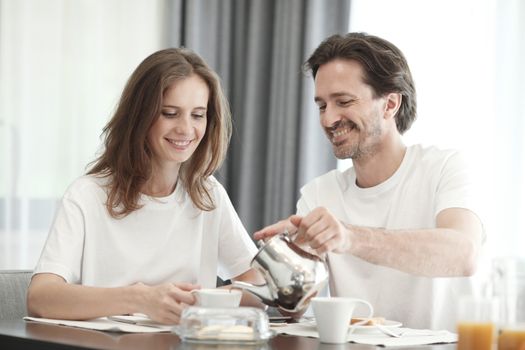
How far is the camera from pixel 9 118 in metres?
3.75

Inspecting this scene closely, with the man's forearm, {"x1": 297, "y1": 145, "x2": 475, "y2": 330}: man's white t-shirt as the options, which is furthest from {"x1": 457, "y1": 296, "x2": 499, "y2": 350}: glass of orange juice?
{"x1": 297, "y1": 145, "x2": 475, "y2": 330}: man's white t-shirt

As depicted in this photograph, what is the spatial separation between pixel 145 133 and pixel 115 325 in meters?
0.67

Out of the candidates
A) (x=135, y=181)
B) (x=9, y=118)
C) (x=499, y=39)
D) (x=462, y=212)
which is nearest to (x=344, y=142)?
(x=462, y=212)

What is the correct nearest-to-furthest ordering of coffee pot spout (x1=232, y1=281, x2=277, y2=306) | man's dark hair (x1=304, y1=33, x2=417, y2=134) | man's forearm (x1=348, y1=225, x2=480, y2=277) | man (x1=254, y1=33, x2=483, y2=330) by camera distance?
coffee pot spout (x1=232, y1=281, x2=277, y2=306) → man's forearm (x1=348, y1=225, x2=480, y2=277) → man (x1=254, y1=33, x2=483, y2=330) → man's dark hair (x1=304, y1=33, x2=417, y2=134)

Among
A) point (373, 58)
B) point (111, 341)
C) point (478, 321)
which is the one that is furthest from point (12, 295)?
point (478, 321)

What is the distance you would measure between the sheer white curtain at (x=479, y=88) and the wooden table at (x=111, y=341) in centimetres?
187

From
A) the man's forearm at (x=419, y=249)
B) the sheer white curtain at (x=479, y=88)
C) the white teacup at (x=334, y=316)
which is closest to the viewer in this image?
the white teacup at (x=334, y=316)

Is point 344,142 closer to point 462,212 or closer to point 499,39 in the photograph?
point 462,212

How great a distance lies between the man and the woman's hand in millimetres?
472

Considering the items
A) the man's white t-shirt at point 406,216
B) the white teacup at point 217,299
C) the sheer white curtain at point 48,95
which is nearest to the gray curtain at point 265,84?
the sheer white curtain at point 48,95

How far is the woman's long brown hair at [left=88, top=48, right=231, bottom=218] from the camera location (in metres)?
2.42

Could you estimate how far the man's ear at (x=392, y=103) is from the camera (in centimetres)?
271

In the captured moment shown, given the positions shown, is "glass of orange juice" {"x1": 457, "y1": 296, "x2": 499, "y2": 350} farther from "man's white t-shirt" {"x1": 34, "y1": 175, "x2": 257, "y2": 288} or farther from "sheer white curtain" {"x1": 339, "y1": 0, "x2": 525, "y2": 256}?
"sheer white curtain" {"x1": 339, "y1": 0, "x2": 525, "y2": 256}

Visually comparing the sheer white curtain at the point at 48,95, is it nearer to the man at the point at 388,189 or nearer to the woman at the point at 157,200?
the woman at the point at 157,200
